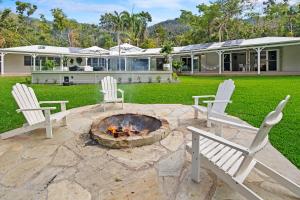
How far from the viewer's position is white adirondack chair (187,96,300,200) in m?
2.43

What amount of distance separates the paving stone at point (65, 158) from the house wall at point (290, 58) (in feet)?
75.7

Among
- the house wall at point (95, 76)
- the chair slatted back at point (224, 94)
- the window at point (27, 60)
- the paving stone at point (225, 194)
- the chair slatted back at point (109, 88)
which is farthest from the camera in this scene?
the window at point (27, 60)

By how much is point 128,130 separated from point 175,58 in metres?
27.7

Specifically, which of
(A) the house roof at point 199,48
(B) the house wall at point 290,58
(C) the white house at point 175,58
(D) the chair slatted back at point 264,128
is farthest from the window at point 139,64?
(D) the chair slatted back at point 264,128

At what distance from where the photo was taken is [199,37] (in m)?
36.6

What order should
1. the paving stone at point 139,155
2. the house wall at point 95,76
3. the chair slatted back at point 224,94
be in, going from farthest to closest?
the house wall at point 95,76 < the chair slatted back at point 224,94 < the paving stone at point 139,155

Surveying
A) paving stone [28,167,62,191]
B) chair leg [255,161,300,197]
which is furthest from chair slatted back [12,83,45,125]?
chair leg [255,161,300,197]

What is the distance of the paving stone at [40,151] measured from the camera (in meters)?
3.95

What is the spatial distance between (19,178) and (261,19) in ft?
132

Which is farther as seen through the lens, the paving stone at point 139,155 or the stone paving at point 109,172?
the paving stone at point 139,155

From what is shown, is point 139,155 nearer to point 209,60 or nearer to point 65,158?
point 65,158

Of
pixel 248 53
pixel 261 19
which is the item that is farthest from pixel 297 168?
pixel 261 19

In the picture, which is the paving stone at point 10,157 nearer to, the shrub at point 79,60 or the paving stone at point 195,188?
the paving stone at point 195,188

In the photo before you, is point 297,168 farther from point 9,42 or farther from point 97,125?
point 9,42
